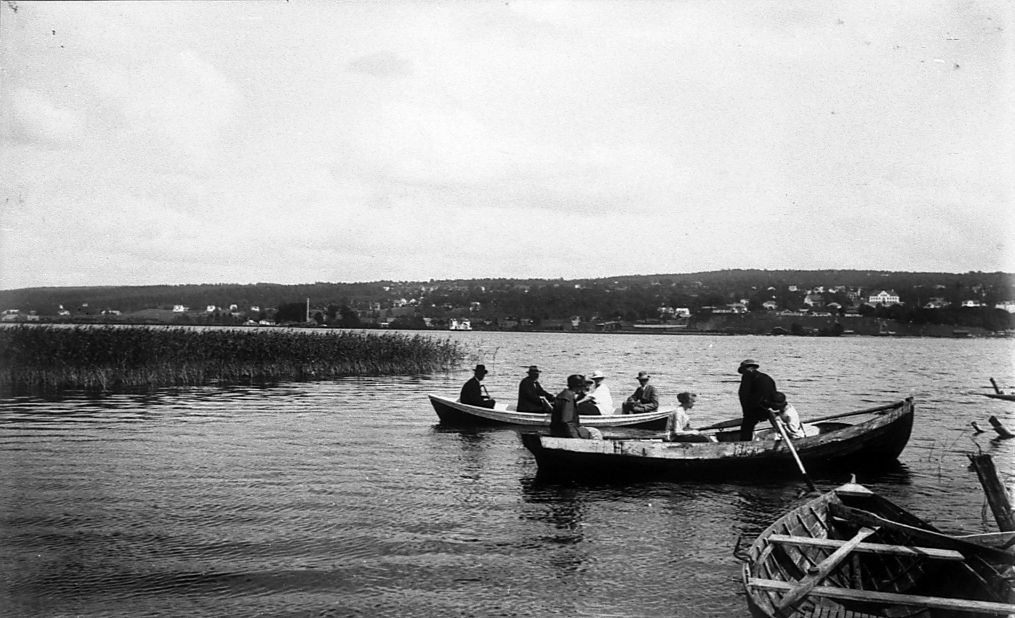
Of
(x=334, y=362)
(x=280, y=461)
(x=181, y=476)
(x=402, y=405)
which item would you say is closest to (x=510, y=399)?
(x=402, y=405)

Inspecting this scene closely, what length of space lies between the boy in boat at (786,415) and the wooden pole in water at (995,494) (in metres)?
4.82

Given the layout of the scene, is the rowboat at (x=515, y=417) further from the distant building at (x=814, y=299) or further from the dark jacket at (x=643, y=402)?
the distant building at (x=814, y=299)

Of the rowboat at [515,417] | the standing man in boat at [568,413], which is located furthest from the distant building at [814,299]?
the standing man in boat at [568,413]

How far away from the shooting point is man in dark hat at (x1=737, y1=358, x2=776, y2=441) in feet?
46.1

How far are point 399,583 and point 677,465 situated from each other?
6390mm

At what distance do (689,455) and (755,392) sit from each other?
1.59 m

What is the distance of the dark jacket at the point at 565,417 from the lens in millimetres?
14172

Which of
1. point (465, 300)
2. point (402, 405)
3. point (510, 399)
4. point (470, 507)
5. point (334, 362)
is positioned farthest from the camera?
point (465, 300)

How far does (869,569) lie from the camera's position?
8352 mm

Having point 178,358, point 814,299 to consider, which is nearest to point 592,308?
point 814,299

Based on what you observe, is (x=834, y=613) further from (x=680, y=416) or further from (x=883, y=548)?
(x=680, y=416)

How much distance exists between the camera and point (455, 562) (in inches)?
380

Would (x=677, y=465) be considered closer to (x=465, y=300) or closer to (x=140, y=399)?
(x=140, y=399)

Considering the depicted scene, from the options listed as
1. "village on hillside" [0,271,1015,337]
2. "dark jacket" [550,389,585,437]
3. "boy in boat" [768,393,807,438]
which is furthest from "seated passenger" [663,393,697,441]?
"village on hillside" [0,271,1015,337]
